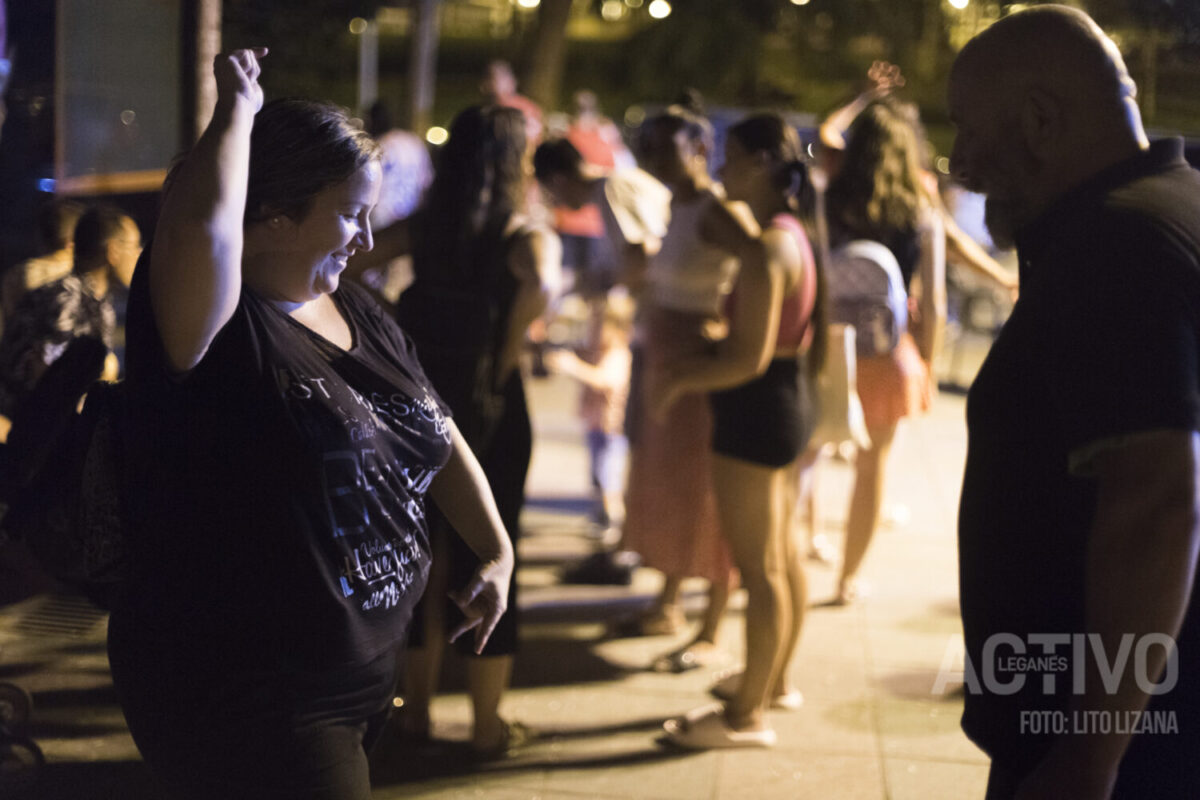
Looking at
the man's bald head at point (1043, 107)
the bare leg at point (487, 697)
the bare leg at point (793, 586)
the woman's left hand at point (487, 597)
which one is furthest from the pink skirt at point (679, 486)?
the man's bald head at point (1043, 107)

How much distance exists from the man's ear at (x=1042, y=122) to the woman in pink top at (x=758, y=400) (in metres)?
1.86

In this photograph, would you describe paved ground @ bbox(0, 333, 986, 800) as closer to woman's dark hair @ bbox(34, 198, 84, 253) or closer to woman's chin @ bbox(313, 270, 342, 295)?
woman's dark hair @ bbox(34, 198, 84, 253)

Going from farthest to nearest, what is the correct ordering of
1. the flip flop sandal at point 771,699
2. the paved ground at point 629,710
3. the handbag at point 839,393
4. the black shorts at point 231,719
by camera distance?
the handbag at point 839,393 → the flip flop sandal at point 771,699 → the paved ground at point 629,710 → the black shorts at point 231,719

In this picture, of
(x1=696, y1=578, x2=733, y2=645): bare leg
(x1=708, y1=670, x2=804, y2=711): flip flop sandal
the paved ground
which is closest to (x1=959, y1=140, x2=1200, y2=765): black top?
the paved ground

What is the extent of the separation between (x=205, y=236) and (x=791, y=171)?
2554mm

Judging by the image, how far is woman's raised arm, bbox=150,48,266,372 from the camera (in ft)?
5.08

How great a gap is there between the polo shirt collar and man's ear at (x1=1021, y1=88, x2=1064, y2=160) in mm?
75

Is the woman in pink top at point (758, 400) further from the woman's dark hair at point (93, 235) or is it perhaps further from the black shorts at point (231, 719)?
the black shorts at point (231, 719)

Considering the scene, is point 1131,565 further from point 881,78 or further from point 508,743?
point 881,78

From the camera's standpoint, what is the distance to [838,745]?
3.87m

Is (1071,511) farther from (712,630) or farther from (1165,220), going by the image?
(712,630)

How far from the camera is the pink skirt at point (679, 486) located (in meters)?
4.61

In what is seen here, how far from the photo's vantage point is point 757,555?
3709 mm

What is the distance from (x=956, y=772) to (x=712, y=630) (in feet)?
3.83
